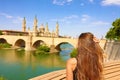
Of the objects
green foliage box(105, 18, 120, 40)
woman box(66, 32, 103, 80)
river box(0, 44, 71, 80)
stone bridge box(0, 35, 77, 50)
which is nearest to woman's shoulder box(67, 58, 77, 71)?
woman box(66, 32, 103, 80)

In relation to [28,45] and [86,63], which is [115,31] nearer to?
[28,45]

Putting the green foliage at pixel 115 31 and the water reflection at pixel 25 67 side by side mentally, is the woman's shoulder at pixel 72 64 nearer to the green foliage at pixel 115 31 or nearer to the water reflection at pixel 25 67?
the water reflection at pixel 25 67

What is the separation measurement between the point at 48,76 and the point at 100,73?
2334 mm

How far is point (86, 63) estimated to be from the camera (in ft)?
8.91

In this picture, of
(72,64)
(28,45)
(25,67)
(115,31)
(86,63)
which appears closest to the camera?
(86,63)

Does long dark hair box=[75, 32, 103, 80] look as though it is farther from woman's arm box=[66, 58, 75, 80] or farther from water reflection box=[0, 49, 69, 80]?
water reflection box=[0, 49, 69, 80]

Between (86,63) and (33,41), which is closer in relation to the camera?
(86,63)

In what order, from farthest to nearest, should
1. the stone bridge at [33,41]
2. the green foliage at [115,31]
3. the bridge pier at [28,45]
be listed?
the bridge pier at [28,45] < the stone bridge at [33,41] < the green foliage at [115,31]

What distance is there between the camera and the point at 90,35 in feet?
9.71

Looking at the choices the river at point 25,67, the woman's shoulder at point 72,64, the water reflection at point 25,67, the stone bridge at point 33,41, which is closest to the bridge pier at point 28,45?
the stone bridge at point 33,41

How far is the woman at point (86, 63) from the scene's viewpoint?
8.96 ft

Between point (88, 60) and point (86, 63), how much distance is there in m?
0.04

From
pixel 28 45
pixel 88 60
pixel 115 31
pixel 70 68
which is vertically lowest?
pixel 28 45

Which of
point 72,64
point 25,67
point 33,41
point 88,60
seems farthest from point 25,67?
point 33,41
